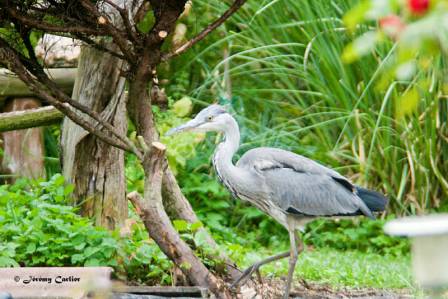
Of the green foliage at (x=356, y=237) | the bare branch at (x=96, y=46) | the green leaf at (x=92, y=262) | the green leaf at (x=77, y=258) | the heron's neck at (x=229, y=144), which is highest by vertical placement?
the bare branch at (x=96, y=46)

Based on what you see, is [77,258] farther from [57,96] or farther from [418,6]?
[418,6]

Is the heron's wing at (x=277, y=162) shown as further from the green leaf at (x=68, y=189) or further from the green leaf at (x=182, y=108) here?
the green leaf at (x=182, y=108)

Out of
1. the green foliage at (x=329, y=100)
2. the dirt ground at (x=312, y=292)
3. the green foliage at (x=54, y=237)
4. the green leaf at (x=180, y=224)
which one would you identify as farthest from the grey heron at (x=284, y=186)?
the green foliage at (x=329, y=100)

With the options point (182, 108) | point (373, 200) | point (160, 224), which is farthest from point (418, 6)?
point (182, 108)

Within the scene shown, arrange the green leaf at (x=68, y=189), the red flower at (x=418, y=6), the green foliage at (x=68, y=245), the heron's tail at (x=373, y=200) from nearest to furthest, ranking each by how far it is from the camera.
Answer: the red flower at (x=418, y=6) < the green foliage at (x=68, y=245) < the green leaf at (x=68, y=189) < the heron's tail at (x=373, y=200)

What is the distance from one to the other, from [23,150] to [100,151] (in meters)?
2.79

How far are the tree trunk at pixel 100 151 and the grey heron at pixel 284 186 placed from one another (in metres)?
0.61

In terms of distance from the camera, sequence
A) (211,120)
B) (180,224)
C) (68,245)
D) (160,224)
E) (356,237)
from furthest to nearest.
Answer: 1. (356,237)
2. (211,120)
3. (180,224)
4. (68,245)
5. (160,224)

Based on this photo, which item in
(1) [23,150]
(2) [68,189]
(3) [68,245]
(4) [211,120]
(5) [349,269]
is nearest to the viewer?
(3) [68,245]

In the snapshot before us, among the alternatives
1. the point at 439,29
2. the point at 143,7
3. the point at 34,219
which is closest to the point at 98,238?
the point at 34,219

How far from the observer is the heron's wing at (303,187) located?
20.8ft

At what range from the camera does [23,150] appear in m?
8.68

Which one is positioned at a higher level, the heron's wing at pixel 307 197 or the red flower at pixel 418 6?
the red flower at pixel 418 6

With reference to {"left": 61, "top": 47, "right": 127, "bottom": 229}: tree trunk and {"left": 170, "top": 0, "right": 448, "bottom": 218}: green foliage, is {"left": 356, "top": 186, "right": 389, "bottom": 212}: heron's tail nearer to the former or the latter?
{"left": 61, "top": 47, "right": 127, "bottom": 229}: tree trunk
